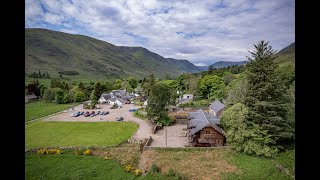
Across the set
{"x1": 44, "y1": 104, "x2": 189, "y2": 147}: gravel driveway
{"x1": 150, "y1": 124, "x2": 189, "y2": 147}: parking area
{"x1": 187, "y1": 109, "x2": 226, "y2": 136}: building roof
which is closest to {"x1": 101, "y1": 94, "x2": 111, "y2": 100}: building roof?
{"x1": 44, "y1": 104, "x2": 189, "y2": 147}: gravel driveway

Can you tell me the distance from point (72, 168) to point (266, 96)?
60.4ft

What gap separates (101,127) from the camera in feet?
105

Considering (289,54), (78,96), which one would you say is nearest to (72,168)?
(289,54)

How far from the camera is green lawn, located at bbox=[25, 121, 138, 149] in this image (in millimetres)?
24922

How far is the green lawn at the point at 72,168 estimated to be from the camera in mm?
16703

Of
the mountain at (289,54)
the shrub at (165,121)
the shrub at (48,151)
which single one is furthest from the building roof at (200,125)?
the shrub at (48,151)

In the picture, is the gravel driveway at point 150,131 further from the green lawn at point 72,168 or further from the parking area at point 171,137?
the green lawn at point 72,168

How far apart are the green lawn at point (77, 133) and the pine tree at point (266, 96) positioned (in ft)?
47.9

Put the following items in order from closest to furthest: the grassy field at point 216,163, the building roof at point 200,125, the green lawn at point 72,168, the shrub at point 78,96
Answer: the grassy field at point 216,163 → the green lawn at point 72,168 → the building roof at point 200,125 → the shrub at point 78,96

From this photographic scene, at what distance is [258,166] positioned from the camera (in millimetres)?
17719
